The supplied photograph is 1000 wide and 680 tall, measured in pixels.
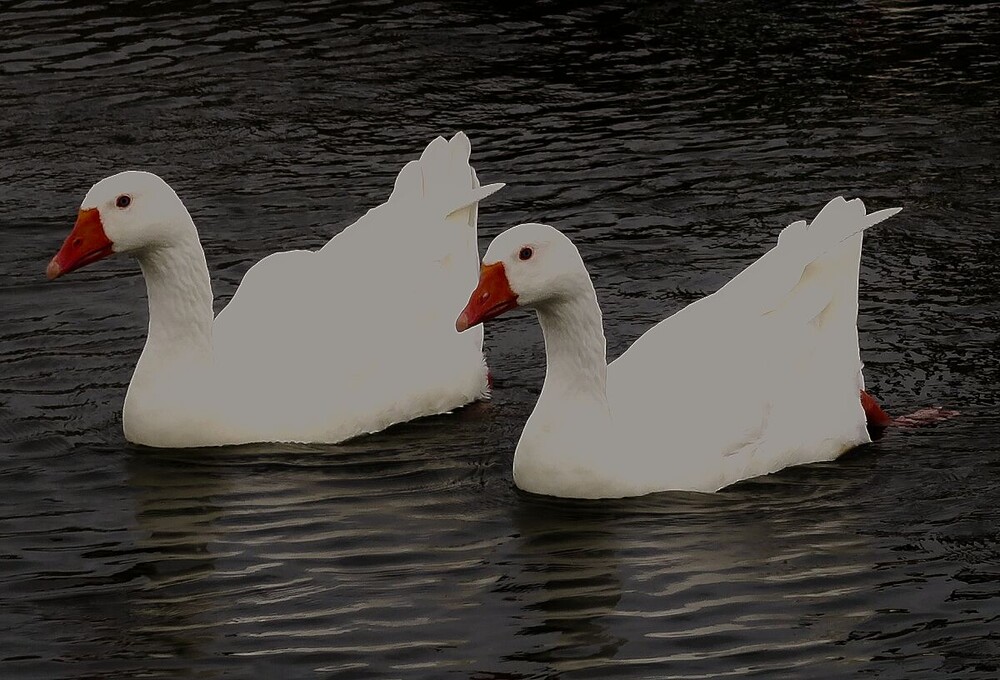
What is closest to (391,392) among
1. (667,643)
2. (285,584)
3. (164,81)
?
(285,584)

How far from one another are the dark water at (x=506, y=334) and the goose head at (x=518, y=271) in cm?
113

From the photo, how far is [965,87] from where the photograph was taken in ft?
54.8

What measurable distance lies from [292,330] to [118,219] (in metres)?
1.34

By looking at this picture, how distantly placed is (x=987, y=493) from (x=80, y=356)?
586 cm

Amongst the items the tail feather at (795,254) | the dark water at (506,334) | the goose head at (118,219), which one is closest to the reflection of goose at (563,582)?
the dark water at (506,334)

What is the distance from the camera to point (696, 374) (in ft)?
33.0

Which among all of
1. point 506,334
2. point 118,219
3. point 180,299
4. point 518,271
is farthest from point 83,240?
point 506,334

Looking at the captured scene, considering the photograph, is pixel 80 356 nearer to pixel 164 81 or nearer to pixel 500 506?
pixel 500 506

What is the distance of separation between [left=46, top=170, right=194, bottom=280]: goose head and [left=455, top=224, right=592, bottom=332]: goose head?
2010 mm

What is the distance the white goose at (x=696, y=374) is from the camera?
9.56m

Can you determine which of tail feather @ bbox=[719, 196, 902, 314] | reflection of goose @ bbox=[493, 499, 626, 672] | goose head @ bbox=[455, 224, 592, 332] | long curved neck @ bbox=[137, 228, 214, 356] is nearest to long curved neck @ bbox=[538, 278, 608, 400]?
goose head @ bbox=[455, 224, 592, 332]

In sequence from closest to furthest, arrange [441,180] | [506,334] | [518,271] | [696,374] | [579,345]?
[518,271]
[579,345]
[696,374]
[441,180]
[506,334]

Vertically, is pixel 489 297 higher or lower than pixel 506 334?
higher

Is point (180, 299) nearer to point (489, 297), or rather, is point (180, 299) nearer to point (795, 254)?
point (489, 297)
